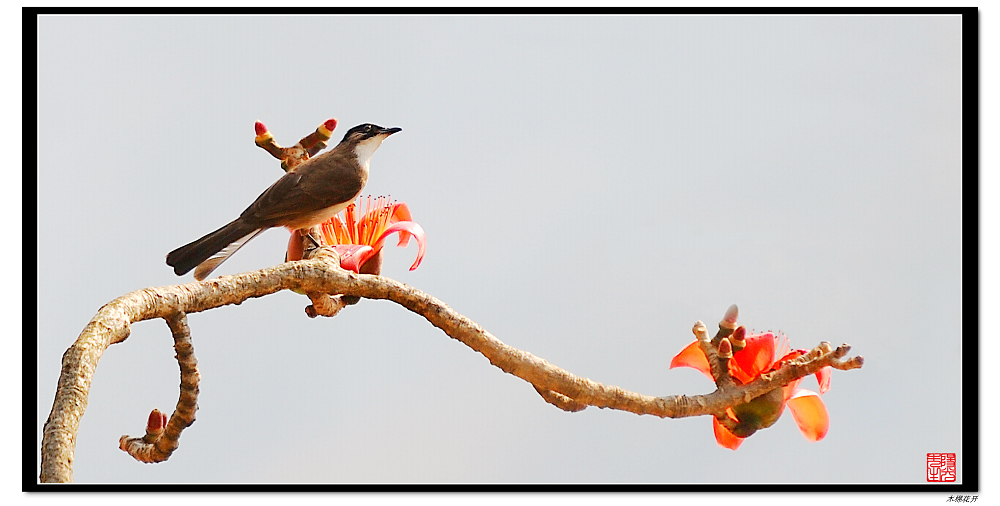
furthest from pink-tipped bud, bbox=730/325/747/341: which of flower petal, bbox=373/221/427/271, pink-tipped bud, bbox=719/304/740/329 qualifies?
flower petal, bbox=373/221/427/271

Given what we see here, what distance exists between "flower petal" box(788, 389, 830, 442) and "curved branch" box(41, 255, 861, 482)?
0.09 m

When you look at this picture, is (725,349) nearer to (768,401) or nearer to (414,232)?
(768,401)

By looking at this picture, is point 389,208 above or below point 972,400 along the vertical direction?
above

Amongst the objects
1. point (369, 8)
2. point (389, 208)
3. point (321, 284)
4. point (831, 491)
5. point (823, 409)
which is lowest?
point (831, 491)

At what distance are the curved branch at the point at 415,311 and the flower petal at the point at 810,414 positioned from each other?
93mm

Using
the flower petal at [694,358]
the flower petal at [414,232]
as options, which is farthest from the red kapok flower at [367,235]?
the flower petal at [694,358]

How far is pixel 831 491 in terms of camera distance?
219 cm

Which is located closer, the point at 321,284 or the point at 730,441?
the point at 321,284

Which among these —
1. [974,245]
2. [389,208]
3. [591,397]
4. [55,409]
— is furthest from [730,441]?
[55,409]

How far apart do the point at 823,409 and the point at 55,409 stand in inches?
64.6

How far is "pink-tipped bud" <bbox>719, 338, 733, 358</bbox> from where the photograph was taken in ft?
7.14

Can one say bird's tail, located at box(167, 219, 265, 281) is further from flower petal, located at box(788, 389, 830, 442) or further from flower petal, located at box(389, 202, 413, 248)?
flower petal, located at box(788, 389, 830, 442)

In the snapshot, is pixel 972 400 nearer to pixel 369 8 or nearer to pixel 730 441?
pixel 730 441

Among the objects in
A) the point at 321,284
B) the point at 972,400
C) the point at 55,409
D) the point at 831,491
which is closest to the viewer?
the point at 55,409
